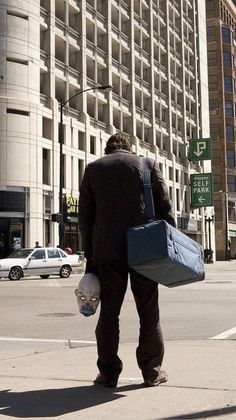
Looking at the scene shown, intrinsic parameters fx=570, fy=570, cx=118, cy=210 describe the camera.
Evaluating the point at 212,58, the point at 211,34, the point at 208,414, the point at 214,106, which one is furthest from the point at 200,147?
the point at 208,414

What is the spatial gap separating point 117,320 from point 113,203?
0.99 m

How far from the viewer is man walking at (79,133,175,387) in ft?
15.6

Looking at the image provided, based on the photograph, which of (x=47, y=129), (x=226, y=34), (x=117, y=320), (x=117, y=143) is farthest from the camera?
(x=226, y=34)

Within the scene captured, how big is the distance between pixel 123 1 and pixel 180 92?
1519cm

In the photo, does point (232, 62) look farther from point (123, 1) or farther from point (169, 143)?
point (123, 1)

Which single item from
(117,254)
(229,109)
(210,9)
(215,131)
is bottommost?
(117,254)

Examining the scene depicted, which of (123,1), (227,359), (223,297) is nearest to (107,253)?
(227,359)

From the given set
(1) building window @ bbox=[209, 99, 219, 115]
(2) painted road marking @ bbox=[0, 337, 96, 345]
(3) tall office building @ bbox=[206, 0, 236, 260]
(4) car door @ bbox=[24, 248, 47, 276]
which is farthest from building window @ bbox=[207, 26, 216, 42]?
(2) painted road marking @ bbox=[0, 337, 96, 345]

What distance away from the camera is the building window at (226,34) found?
80.9 meters

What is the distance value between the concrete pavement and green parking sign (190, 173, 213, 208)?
5496 cm

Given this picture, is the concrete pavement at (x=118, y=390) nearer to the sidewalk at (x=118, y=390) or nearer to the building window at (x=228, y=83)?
the sidewalk at (x=118, y=390)

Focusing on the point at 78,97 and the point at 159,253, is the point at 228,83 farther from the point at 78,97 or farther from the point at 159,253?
the point at 159,253

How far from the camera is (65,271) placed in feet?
93.2

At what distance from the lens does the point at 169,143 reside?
Answer: 6009 centimetres
